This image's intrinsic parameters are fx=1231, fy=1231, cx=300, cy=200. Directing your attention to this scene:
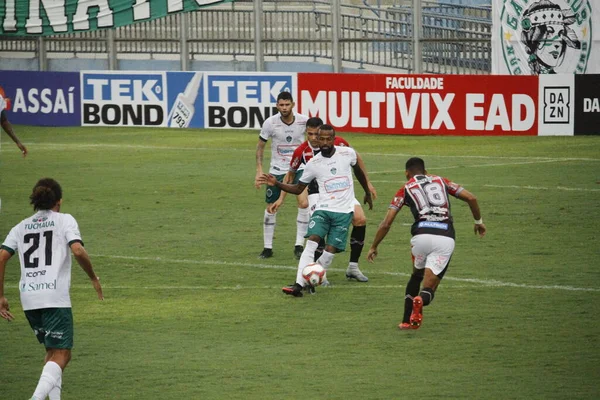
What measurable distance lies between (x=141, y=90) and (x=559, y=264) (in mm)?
20649

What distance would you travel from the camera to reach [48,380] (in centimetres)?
830

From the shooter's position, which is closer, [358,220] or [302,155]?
[358,220]

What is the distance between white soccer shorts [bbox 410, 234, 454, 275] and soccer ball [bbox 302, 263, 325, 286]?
1786mm

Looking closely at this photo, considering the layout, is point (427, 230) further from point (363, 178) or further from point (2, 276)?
point (2, 276)

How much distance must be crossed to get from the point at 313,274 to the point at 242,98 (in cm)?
1969

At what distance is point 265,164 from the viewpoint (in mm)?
25109

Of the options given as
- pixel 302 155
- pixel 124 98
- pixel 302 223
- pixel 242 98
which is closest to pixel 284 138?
pixel 302 223

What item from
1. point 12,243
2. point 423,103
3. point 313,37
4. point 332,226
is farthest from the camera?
point 313,37

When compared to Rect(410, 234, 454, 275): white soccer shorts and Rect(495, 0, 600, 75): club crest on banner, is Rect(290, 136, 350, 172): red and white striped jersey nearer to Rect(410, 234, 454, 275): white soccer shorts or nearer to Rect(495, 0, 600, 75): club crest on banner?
Rect(410, 234, 454, 275): white soccer shorts

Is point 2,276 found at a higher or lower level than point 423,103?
lower

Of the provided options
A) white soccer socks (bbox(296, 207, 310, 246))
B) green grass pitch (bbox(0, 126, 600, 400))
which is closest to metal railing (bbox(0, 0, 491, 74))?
green grass pitch (bbox(0, 126, 600, 400))

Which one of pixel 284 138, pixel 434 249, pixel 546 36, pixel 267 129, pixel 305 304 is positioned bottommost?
pixel 305 304

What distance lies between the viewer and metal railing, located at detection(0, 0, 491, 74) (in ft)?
103

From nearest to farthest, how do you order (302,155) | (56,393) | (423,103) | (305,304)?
(56,393)
(305,304)
(302,155)
(423,103)
